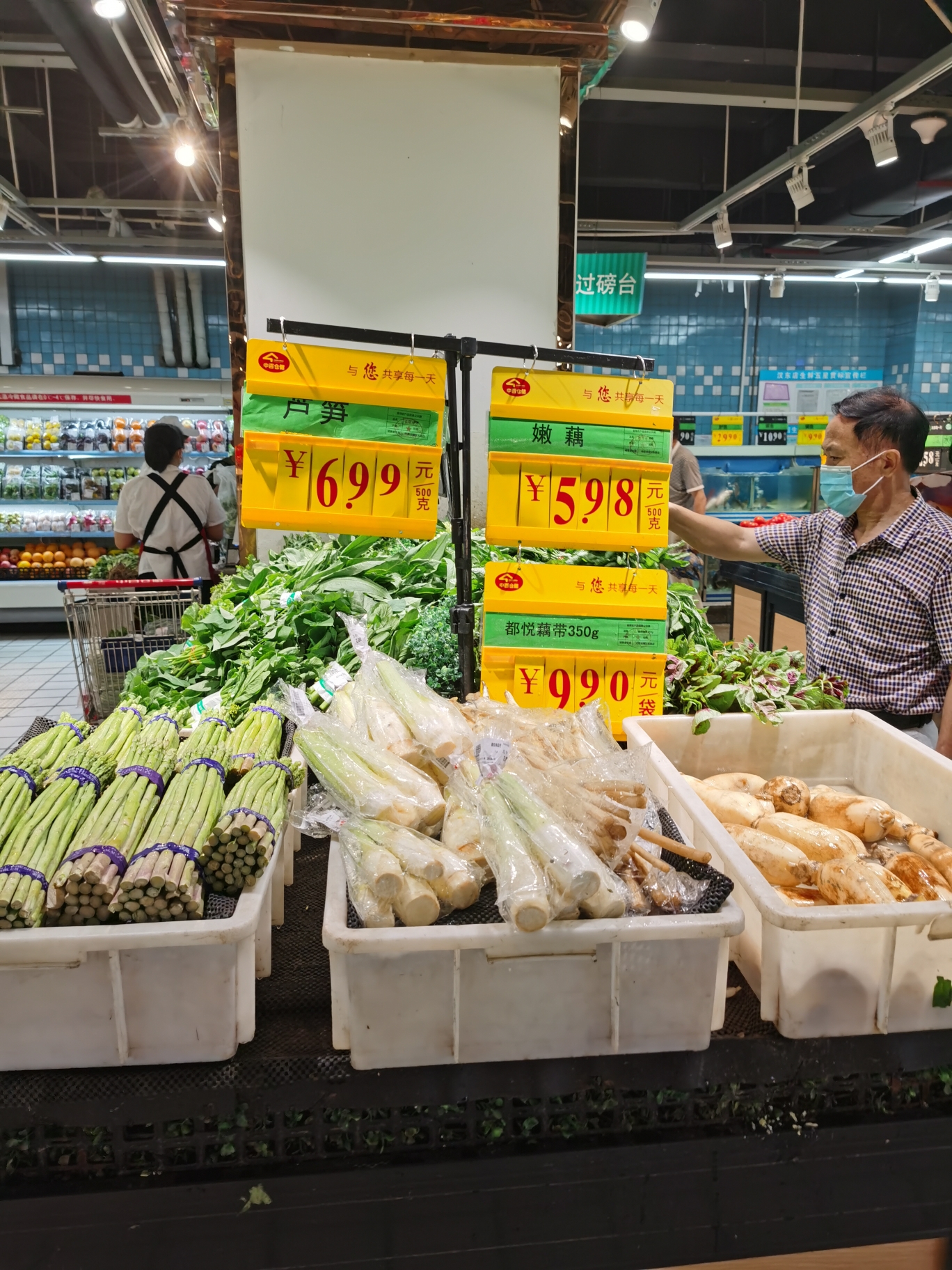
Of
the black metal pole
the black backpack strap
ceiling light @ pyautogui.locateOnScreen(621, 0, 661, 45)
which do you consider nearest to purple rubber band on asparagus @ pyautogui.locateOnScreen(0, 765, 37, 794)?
the black metal pole

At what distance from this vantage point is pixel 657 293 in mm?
12984

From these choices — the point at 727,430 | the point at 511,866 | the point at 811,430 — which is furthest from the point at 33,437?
the point at 511,866

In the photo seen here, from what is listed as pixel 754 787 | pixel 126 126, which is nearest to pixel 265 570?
pixel 754 787

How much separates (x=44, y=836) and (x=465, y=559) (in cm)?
105

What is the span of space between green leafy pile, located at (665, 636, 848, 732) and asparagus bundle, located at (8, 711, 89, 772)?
1.39 metres

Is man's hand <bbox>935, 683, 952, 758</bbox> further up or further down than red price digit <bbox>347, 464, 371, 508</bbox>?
further down

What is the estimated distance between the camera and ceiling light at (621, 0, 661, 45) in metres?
3.39

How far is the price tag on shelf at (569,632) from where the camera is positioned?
2.00 meters

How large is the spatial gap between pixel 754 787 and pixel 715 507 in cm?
814

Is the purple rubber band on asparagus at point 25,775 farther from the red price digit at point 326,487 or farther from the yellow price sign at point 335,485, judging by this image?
the red price digit at point 326,487

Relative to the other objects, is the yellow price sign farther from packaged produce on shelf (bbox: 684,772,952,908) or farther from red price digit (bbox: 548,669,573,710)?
packaged produce on shelf (bbox: 684,772,952,908)

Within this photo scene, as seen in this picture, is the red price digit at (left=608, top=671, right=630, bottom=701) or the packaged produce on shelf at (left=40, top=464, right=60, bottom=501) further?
the packaged produce on shelf at (left=40, top=464, right=60, bottom=501)

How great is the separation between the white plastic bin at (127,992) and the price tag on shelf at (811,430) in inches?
364

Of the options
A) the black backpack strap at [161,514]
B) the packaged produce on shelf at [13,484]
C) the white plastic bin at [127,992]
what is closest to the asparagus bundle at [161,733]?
the white plastic bin at [127,992]
